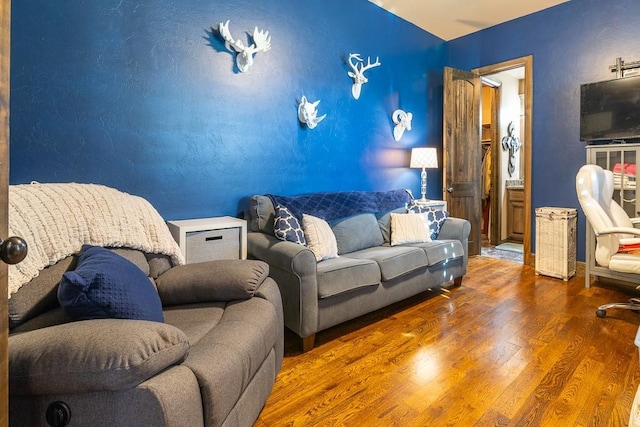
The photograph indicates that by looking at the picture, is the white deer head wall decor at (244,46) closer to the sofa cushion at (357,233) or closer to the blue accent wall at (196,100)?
the blue accent wall at (196,100)

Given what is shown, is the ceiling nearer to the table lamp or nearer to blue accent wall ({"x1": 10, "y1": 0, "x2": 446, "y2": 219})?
blue accent wall ({"x1": 10, "y1": 0, "x2": 446, "y2": 219})

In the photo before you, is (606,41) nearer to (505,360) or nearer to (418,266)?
(418,266)

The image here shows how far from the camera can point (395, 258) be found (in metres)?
2.63

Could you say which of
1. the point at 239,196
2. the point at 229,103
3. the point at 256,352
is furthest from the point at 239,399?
the point at 229,103

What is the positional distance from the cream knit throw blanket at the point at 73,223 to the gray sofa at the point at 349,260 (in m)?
Answer: 0.69

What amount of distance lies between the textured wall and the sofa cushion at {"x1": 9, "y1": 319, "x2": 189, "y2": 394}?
4254 mm

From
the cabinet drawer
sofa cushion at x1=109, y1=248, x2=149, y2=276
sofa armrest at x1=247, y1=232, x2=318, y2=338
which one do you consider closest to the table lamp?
sofa armrest at x1=247, y1=232, x2=318, y2=338

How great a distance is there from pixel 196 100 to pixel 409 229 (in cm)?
208

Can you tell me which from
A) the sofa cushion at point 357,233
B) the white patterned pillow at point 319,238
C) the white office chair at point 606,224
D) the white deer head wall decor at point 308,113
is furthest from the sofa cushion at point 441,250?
the white deer head wall decor at point 308,113

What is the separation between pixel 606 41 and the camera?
11.4 ft

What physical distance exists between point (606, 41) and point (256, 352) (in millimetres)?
4365

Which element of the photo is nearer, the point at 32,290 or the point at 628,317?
the point at 32,290

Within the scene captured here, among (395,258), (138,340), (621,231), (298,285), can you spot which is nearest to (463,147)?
(621,231)

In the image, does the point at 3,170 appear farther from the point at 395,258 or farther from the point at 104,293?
the point at 395,258
